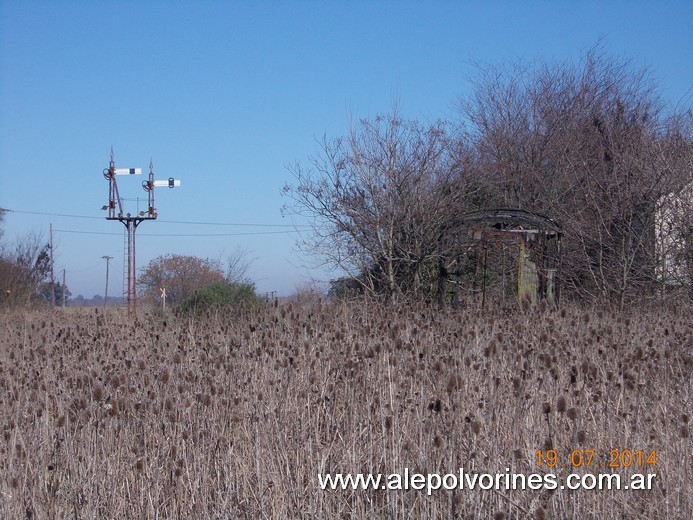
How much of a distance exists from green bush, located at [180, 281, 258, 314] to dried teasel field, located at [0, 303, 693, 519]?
22.8ft

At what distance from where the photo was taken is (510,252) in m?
15.0

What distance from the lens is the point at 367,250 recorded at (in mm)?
17281

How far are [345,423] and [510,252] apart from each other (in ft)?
32.9

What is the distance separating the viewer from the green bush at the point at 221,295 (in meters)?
14.4

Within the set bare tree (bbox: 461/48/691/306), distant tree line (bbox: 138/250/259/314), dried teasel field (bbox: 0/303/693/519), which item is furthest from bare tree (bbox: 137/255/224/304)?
dried teasel field (bbox: 0/303/693/519)

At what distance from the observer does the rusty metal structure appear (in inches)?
551

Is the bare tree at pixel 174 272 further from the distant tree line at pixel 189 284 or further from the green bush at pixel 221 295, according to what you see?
the green bush at pixel 221 295

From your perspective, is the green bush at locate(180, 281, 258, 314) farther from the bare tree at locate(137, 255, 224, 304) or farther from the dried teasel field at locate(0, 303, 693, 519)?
the bare tree at locate(137, 255, 224, 304)

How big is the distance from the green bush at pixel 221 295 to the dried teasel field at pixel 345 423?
6.94 m
